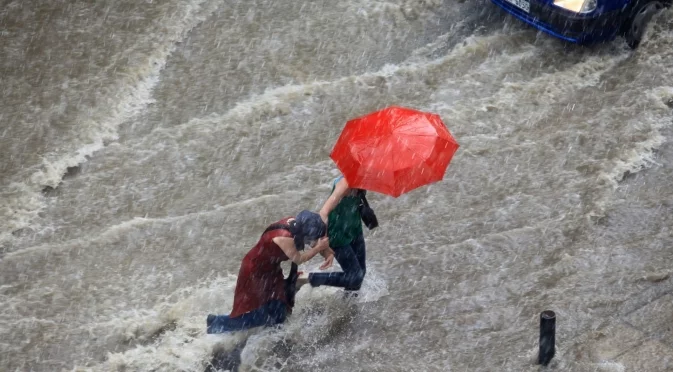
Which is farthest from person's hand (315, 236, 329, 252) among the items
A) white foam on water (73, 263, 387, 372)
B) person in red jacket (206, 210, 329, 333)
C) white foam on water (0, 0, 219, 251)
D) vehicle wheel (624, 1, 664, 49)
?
vehicle wheel (624, 1, 664, 49)

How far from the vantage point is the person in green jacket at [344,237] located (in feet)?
20.8

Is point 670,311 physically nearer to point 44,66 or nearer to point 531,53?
point 531,53

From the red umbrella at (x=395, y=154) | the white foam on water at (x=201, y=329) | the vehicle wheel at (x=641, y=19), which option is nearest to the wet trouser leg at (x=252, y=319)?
the white foam on water at (x=201, y=329)

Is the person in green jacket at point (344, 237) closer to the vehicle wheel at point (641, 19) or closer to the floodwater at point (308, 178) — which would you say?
the floodwater at point (308, 178)

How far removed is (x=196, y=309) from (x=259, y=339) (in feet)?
2.46

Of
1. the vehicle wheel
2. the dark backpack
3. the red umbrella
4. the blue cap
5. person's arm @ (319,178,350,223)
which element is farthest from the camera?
the vehicle wheel

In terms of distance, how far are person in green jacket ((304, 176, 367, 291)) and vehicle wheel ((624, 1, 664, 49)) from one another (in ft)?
16.6

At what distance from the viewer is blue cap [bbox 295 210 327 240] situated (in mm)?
5953

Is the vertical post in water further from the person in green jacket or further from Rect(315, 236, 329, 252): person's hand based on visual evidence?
Rect(315, 236, 329, 252): person's hand

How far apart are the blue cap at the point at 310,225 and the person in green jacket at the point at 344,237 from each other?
0.33 meters

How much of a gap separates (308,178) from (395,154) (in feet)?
9.07

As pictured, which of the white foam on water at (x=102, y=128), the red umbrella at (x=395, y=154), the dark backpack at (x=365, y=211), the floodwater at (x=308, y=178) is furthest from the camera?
the white foam on water at (x=102, y=128)

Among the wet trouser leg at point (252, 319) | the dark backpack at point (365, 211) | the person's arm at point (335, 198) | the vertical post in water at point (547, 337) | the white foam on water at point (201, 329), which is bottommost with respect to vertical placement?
the white foam on water at point (201, 329)

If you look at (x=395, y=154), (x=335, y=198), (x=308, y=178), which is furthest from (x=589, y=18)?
(x=335, y=198)
